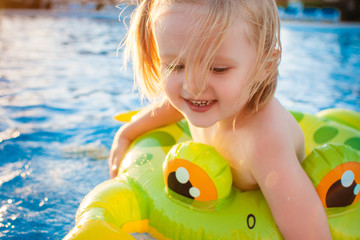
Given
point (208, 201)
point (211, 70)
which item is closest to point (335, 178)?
point (208, 201)

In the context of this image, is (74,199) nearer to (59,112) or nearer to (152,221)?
(152,221)

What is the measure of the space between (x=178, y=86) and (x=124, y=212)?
63cm

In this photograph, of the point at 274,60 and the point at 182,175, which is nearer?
the point at 274,60

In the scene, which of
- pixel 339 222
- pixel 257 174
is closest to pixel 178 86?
pixel 257 174

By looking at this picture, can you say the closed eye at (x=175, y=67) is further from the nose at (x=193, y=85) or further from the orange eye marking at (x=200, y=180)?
the orange eye marking at (x=200, y=180)

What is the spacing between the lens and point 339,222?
1553 mm

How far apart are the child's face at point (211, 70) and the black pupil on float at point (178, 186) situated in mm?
329

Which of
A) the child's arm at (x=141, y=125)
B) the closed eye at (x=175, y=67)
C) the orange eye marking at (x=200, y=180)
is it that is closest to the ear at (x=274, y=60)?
the closed eye at (x=175, y=67)

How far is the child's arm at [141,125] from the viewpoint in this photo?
85.7 inches

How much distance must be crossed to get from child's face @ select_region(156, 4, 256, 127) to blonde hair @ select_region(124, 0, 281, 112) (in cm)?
3

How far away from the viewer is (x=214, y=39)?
122 centimetres

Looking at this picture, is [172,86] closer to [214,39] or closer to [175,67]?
[175,67]

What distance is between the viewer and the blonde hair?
1.22 m

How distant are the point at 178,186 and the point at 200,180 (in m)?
0.11
